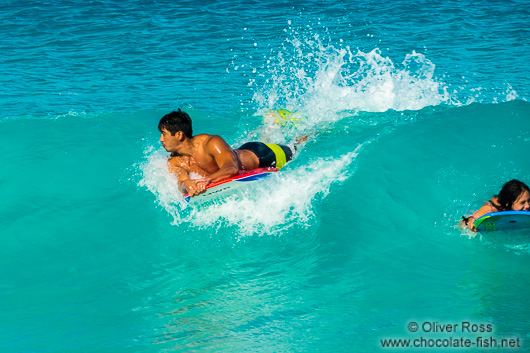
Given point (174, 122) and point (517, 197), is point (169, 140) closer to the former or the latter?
point (174, 122)

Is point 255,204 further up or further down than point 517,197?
further up

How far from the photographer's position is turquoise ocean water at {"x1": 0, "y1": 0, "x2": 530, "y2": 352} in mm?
5859

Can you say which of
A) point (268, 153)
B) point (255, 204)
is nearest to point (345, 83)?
point (268, 153)

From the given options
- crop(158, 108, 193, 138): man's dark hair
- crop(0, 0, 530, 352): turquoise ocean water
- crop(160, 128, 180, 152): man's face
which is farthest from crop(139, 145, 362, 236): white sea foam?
crop(158, 108, 193, 138): man's dark hair

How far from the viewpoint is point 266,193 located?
7.78 m

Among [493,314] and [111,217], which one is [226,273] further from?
[493,314]

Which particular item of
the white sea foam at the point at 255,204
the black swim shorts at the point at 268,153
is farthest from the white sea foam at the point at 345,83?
the white sea foam at the point at 255,204

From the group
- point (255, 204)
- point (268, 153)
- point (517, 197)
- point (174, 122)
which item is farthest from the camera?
point (268, 153)

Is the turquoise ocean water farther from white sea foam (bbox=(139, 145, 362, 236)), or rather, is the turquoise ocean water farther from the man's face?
the man's face

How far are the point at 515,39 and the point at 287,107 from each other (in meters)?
6.91

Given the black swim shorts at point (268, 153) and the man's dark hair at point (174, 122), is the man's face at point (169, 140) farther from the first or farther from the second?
the black swim shorts at point (268, 153)

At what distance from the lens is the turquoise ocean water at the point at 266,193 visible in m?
5.86

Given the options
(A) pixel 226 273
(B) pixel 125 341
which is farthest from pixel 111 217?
(B) pixel 125 341

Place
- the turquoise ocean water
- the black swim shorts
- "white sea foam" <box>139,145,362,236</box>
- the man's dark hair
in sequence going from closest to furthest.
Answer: the turquoise ocean water < the man's dark hair < "white sea foam" <box>139,145,362,236</box> < the black swim shorts
